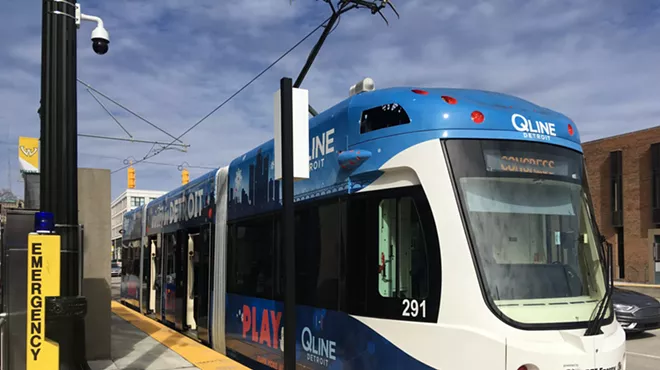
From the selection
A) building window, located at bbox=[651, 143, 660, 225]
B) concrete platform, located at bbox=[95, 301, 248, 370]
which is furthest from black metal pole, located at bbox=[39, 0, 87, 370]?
building window, located at bbox=[651, 143, 660, 225]

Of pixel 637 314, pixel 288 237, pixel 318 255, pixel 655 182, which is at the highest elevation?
pixel 655 182

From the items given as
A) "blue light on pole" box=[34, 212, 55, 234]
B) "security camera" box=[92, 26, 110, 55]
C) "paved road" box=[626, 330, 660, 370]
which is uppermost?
"security camera" box=[92, 26, 110, 55]

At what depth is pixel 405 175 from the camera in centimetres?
490

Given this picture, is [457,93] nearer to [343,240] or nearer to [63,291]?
[343,240]

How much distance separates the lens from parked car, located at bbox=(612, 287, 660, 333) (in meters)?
12.4

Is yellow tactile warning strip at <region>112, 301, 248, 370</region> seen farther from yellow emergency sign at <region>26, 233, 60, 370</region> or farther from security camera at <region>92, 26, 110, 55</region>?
security camera at <region>92, 26, 110, 55</region>

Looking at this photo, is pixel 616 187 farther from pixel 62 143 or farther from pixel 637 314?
pixel 62 143

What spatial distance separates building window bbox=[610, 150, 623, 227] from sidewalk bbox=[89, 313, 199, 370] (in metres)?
34.2

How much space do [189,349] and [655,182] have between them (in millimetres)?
33499

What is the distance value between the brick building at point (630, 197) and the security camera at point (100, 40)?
117 ft

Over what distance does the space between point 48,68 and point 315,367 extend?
3749 millimetres

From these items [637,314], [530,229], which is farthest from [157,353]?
[637,314]

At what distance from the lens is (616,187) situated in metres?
37.9

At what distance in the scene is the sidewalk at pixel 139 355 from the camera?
8.03 metres
